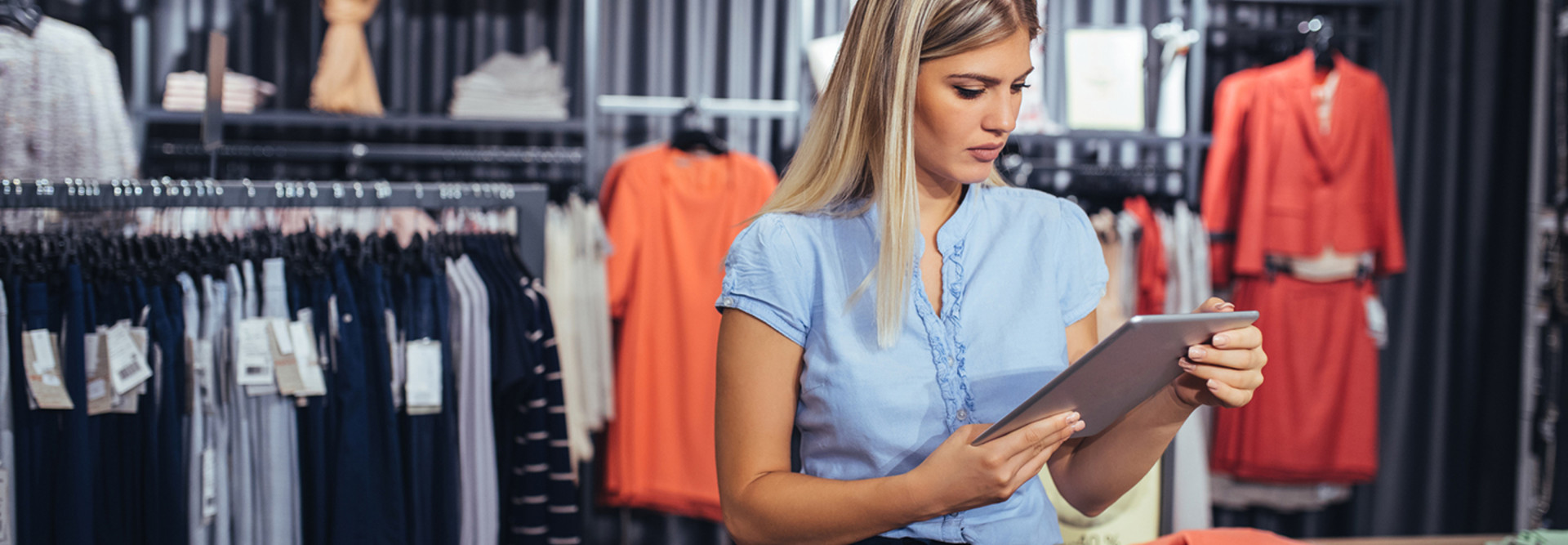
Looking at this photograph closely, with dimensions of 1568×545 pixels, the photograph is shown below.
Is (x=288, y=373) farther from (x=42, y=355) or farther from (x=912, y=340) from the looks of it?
(x=912, y=340)

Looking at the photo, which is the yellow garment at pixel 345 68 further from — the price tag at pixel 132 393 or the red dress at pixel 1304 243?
the red dress at pixel 1304 243

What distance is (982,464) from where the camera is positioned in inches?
33.6

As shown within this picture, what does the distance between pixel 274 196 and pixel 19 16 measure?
1248 mm

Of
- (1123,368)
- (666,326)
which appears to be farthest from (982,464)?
(666,326)

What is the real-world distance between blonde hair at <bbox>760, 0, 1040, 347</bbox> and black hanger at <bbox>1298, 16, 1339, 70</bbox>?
2519mm

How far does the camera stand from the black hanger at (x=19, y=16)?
2344 mm

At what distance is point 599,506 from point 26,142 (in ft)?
5.98

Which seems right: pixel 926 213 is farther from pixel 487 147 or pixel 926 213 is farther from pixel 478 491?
pixel 487 147

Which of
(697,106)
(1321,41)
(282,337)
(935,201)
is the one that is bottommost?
(282,337)

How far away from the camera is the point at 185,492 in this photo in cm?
162

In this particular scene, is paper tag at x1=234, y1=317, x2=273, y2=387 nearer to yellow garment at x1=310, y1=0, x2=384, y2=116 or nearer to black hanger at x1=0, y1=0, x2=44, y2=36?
black hanger at x1=0, y1=0, x2=44, y2=36

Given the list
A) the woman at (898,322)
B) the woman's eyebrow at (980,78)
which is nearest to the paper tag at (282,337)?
the woman at (898,322)

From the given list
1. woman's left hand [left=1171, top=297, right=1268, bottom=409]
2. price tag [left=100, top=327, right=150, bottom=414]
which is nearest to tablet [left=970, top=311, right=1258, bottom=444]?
woman's left hand [left=1171, top=297, right=1268, bottom=409]

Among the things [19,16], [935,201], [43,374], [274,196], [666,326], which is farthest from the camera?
[666,326]
